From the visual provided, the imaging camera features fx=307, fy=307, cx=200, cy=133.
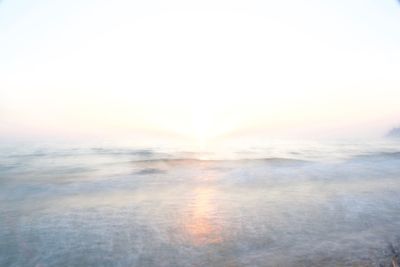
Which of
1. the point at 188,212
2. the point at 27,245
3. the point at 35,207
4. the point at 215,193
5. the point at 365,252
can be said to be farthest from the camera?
the point at 215,193

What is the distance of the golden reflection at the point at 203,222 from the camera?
6648 mm

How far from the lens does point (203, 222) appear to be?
25.8ft

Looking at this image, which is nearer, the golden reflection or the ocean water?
the ocean water

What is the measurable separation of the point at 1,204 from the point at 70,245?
18.6 ft

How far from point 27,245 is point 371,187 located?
40.1 feet

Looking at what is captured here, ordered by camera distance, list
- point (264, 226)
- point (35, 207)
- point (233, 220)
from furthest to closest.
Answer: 1. point (35, 207)
2. point (233, 220)
3. point (264, 226)

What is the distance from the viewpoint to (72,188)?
43.7 feet

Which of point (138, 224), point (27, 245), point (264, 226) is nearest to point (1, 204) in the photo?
point (27, 245)

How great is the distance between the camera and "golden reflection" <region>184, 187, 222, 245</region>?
6648mm

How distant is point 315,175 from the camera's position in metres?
16.2

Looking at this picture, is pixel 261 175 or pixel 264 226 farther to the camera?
pixel 261 175

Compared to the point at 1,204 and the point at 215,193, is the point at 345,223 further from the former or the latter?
the point at 1,204

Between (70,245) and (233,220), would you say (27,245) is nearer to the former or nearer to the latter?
(70,245)

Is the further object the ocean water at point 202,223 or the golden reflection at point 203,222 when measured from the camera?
the golden reflection at point 203,222
